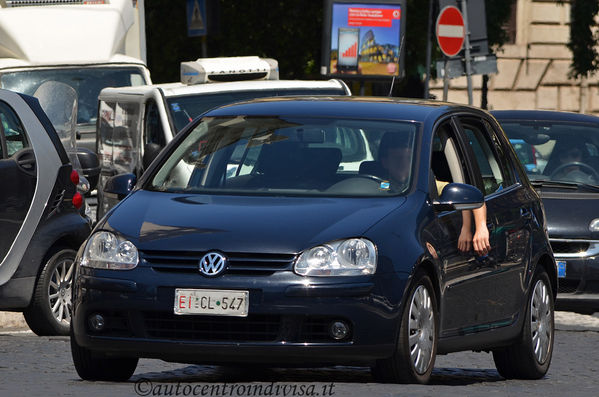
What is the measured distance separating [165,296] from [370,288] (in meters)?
0.92

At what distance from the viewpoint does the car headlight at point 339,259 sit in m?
7.91

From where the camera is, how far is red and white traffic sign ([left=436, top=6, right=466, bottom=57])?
23.2 metres

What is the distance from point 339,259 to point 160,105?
30.4 ft

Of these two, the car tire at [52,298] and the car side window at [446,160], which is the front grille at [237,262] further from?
the car tire at [52,298]

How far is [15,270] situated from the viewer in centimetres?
1168

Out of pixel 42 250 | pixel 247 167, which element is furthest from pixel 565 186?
pixel 247 167

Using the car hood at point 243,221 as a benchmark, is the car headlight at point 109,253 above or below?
below

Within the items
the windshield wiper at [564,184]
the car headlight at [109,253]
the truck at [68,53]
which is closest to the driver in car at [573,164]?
the windshield wiper at [564,184]

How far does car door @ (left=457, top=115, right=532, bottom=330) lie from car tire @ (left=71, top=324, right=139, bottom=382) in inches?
70.7

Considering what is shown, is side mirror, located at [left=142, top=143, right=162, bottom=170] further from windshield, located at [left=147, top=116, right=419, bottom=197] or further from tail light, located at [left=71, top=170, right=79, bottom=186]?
windshield, located at [left=147, top=116, right=419, bottom=197]

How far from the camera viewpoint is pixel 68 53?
2128 centimetres

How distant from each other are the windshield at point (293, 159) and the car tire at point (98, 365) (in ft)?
3.03

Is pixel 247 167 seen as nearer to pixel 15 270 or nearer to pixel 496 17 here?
pixel 15 270

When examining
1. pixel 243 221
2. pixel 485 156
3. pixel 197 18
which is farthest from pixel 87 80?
pixel 243 221
